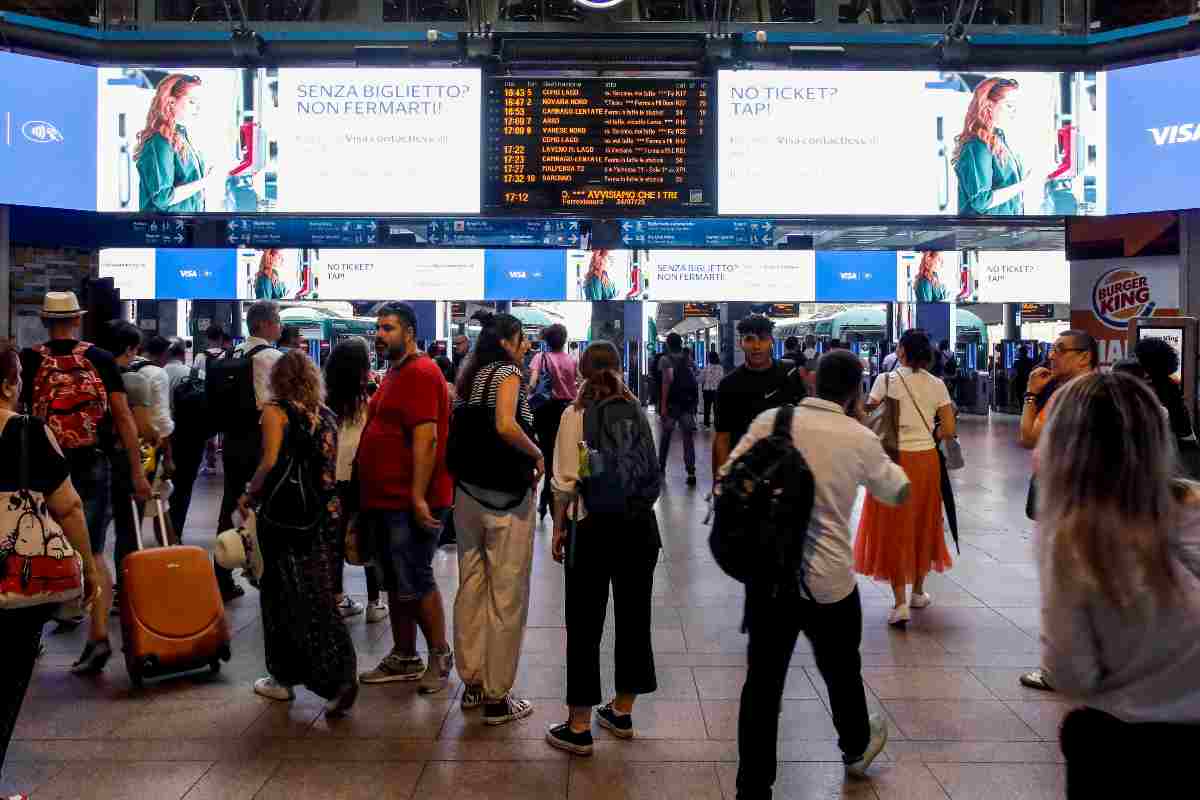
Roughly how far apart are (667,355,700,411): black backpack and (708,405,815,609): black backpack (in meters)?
9.38

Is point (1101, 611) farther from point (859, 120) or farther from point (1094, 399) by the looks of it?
point (859, 120)

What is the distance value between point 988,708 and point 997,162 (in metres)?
8.75

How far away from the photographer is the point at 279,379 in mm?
4781

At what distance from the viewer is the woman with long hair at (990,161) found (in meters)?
12.0

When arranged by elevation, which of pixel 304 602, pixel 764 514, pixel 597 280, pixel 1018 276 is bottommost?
pixel 304 602

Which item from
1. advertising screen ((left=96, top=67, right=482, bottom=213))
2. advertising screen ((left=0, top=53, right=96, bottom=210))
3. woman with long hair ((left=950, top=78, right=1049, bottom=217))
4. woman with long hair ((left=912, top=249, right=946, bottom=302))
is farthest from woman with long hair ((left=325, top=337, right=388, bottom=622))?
woman with long hair ((left=912, top=249, right=946, bottom=302))

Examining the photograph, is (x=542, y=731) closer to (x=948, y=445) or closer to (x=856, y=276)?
(x=948, y=445)

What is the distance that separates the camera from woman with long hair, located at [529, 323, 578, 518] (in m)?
9.65

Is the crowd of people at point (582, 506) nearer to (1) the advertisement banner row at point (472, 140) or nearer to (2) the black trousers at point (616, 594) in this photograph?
(2) the black trousers at point (616, 594)

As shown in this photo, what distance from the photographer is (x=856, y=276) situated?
57.1 feet

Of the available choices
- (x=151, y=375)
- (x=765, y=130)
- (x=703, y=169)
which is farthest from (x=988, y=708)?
(x=765, y=130)

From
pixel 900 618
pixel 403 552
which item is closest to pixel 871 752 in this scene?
pixel 403 552

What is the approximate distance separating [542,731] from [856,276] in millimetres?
13974

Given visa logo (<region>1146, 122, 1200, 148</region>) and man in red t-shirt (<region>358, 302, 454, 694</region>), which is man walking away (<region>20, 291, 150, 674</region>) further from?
visa logo (<region>1146, 122, 1200, 148</region>)
